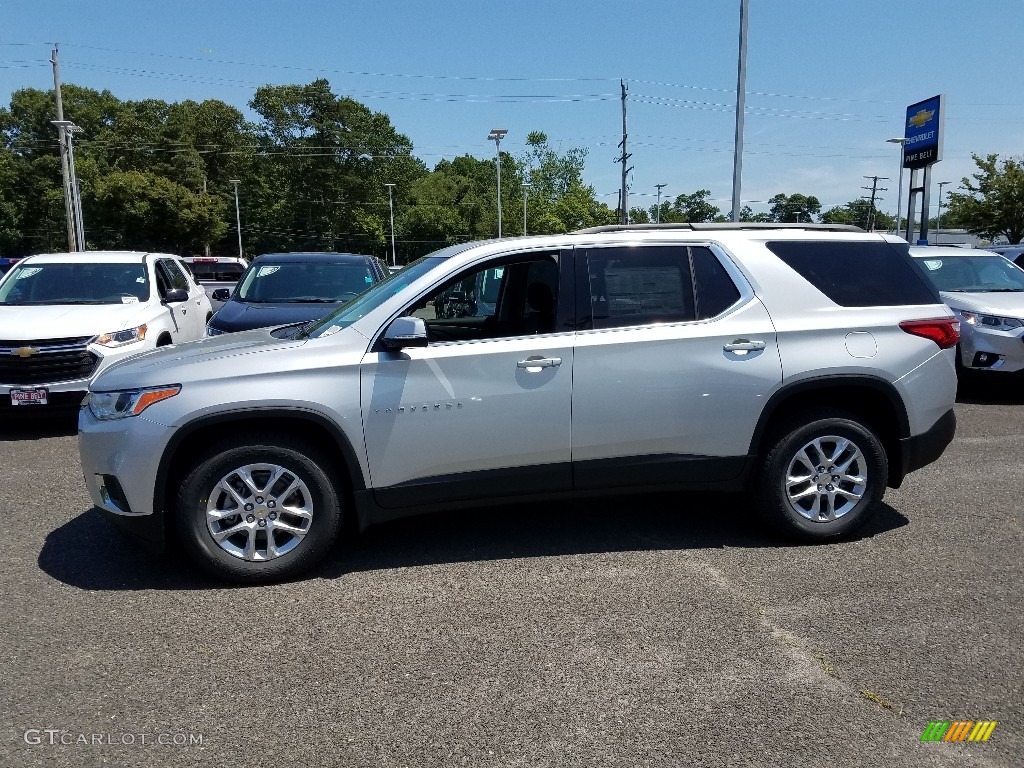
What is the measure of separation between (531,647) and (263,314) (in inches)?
235

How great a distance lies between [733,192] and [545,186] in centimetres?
5140

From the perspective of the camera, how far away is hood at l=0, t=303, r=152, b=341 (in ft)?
24.1

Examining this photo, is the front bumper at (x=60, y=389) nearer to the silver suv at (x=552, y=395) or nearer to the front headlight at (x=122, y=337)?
the front headlight at (x=122, y=337)

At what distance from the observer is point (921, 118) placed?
2089 cm

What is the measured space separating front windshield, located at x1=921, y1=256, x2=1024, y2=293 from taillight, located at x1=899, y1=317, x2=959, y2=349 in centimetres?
637

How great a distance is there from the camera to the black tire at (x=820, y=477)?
180 inches

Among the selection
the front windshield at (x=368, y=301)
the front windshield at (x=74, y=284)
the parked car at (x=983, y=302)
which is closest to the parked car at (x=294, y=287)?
the front windshield at (x=74, y=284)

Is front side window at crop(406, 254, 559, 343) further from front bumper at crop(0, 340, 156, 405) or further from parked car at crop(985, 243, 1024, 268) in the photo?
parked car at crop(985, 243, 1024, 268)

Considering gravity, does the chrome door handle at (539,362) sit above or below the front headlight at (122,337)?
above

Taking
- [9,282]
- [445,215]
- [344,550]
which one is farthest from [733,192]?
[445,215]

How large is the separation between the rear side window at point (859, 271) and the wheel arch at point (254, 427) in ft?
9.11

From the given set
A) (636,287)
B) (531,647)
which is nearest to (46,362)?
(636,287)

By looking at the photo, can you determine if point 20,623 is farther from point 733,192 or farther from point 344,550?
point 733,192

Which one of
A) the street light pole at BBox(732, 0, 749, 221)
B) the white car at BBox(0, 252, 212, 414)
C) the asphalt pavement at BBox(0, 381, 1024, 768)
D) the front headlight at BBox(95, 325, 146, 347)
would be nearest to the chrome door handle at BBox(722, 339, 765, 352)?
the asphalt pavement at BBox(0, 381, 1024, 768)
